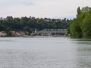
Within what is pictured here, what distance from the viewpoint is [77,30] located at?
126m

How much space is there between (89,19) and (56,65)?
81012 mm

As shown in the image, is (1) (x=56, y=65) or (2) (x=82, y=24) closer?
(1) (x=56, y=65)

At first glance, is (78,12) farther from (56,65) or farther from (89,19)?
(56,65)

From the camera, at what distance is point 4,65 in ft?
109

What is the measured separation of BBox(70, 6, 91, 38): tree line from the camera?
11299 cm

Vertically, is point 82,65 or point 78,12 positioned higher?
point 78,12

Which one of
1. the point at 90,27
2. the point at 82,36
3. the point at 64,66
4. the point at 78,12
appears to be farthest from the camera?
the point at 78,12

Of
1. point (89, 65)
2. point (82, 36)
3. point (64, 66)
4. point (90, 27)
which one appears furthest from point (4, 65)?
point (82, 36)

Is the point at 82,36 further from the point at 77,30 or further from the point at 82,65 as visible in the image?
the point at 82,65

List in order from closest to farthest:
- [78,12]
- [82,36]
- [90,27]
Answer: [90,27] → [82,36] → [78,12]

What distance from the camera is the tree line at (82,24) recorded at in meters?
113

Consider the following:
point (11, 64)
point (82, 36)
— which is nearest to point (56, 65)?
point (11, 64)

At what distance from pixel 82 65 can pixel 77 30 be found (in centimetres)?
9363

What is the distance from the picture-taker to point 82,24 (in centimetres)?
11525
